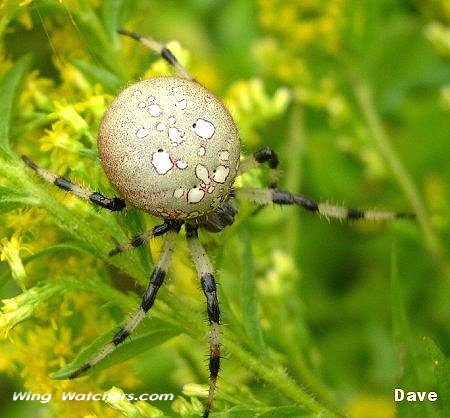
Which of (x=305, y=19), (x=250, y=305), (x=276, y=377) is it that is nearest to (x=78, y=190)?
(x=250, y=305)

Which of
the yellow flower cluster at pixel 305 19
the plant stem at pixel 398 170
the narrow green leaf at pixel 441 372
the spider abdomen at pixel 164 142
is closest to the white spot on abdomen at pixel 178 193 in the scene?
the spider abdomen at pixel 164 142

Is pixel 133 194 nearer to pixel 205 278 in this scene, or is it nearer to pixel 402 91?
pixel 205 278

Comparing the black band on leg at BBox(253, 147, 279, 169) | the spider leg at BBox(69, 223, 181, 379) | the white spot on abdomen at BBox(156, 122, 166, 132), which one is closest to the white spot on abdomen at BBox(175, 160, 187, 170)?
the white spot on abdomen at BBox(156, 122, 166, 132)

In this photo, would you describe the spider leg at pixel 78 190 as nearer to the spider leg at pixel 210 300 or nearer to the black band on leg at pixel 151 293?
the black band on leg at pixel 151 293

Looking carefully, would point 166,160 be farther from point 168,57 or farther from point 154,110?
point 168,57

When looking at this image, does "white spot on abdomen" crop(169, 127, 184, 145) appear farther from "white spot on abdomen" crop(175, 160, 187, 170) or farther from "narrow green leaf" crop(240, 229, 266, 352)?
"narrow green leaf" crop(240, 229, 266, 352)

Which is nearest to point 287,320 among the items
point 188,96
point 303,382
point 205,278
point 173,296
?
point 303,382
